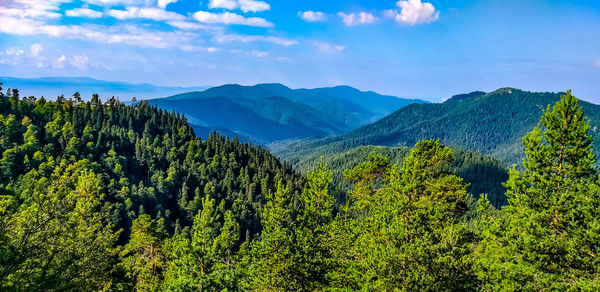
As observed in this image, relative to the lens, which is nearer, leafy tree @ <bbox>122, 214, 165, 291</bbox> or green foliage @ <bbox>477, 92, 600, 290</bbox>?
green foliage @ <bbox>477, 92, 600, 290</bbox>

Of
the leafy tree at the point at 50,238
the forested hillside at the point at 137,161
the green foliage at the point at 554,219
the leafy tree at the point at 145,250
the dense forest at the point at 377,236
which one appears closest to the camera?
the leafy tree at the point at 50,238

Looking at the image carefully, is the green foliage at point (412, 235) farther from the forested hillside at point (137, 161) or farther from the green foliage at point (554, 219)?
the forested hillside at point (137, 161)

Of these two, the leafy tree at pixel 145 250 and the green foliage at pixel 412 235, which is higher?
the green foliage at pixel 412 235

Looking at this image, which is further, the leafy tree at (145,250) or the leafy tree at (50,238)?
the leafy tree at (145,250)

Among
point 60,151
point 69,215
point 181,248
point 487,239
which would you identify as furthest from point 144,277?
point 60,151

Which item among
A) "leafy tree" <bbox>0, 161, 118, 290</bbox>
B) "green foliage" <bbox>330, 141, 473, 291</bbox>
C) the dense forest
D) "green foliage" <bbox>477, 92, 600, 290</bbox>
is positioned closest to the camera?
"leafy tree" <bbox>0, 161, 118, 290</bbox>

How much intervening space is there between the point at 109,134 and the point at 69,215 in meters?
147

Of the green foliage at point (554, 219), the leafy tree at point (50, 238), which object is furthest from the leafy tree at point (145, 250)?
the green foliage at point (554, 219)

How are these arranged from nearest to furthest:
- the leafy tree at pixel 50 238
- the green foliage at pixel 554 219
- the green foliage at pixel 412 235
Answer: the leafy tree at pixel 50 238 → the green foliage at pixel 554 219 → the green foliage at pixel 412 235

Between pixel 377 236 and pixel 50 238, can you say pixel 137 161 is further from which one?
pixel 50 238

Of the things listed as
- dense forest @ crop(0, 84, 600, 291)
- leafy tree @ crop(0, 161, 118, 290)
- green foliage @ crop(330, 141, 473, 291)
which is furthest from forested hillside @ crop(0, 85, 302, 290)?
leafy tree @ crop(0, 161, 118, 290)

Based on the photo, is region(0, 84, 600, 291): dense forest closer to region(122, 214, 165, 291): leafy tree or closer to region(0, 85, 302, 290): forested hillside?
region(122, 214, 165, 291): leafy tree

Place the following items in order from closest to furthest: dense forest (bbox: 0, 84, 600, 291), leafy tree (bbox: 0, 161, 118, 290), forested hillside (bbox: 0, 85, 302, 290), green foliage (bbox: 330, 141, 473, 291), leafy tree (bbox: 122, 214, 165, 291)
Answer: leafy tree (bbox: 0, 161, 118, 290) → dense forest (bbox: 0, 84, 600, 291) → green foliage (bbox: 330, 141, 473, 291) → leafy tree (bbox: 122, 214, 165, 291) → forested hillside (bbox: 0, 85, 302, 290)

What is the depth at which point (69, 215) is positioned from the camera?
20.4m
